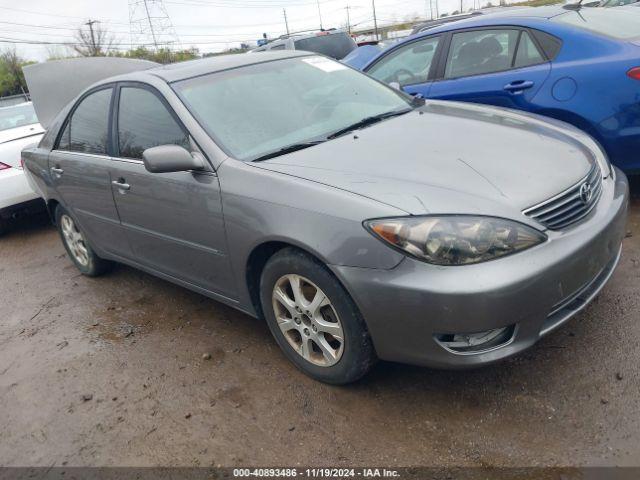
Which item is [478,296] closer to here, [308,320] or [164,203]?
[308,320]

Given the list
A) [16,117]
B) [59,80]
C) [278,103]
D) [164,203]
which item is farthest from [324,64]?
[16,117]

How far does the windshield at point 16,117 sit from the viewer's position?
711cm

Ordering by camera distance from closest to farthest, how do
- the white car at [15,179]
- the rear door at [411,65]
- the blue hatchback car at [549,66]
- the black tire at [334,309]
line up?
the black tire at [334,309] → the blue hatchback car at [549,66] → the rear door at [411,65] → the white car at [15,179]

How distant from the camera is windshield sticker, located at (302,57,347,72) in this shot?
147 inches

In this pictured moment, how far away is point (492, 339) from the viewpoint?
227cm

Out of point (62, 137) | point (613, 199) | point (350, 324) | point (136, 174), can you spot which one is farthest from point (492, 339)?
point (62, 137)

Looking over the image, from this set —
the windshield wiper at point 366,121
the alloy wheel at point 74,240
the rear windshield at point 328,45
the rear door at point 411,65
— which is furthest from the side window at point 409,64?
the rear windshield at point 328,45

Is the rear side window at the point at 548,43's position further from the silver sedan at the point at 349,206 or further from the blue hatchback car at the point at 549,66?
the silver sedan at the point at 349,206

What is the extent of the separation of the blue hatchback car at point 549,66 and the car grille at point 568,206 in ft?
4.75

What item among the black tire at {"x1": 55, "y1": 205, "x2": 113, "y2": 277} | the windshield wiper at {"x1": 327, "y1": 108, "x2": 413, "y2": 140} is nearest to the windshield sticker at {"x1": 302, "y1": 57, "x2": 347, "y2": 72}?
the windshield wiper at {"x1": 327, "y1": 108, "x2": 413, "y2": 140}

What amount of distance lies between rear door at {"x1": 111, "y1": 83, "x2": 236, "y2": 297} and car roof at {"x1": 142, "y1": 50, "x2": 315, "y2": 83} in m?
0.16

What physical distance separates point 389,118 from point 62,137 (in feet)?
8.54

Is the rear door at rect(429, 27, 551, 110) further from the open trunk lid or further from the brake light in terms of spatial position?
the open trunk lid

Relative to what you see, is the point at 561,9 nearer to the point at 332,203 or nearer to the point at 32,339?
the point at 332,203
